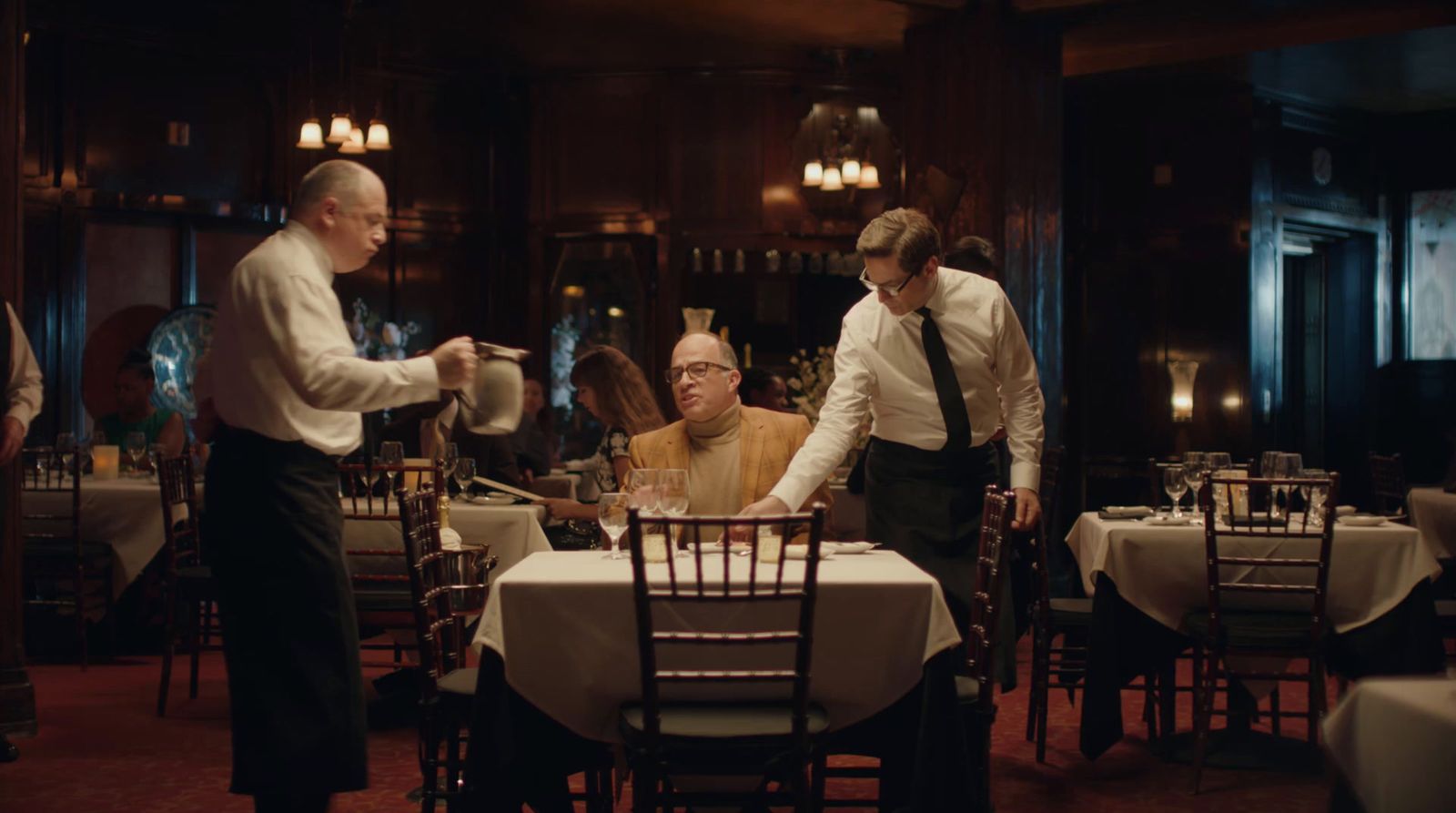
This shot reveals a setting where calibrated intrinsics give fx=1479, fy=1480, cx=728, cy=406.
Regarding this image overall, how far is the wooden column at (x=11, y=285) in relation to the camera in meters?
5.11

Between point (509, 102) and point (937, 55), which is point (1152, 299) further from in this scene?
point (509, 102)

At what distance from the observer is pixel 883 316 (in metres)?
4.48

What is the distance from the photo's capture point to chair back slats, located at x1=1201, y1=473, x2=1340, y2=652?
14.4 feet

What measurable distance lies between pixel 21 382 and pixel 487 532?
1629mm

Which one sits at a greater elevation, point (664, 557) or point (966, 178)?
point (966, 178)

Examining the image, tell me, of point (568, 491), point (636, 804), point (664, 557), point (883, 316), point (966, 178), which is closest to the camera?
point (636, 804)

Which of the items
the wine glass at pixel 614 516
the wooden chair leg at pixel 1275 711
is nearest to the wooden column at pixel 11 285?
the wine glass at pixel 614 516

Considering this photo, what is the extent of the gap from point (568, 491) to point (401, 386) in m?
4.10

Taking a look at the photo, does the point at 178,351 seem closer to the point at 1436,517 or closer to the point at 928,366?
the point at 928,366

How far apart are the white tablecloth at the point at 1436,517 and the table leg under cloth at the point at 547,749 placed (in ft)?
15.2

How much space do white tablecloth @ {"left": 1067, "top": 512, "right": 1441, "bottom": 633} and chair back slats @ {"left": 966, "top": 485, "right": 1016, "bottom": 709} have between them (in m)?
1.40

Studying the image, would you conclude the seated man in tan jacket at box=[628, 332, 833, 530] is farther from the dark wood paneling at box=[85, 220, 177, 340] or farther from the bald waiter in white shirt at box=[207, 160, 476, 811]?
the dark wood paneling at box=[85, 220, 177, 340]

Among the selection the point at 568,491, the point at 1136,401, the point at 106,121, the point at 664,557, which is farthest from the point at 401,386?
the point at 1136,401

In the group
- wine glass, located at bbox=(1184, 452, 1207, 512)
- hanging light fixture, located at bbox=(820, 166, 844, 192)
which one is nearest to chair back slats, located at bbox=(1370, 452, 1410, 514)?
wine glass, located at bbox=(1184, 452, 1207, 512)
